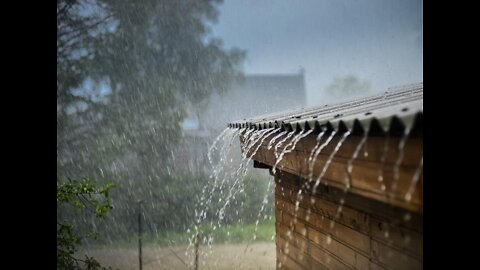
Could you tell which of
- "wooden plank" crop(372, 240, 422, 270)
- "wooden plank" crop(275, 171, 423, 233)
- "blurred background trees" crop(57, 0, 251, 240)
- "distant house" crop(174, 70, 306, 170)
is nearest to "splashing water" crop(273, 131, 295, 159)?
"wooden plank" crop(275, 171, 423, 233)

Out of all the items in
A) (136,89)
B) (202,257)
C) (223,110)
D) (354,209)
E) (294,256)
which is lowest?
(202,257)

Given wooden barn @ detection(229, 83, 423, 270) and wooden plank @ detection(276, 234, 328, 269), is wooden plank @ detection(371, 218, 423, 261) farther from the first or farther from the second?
wooden plank @ detection(276, 234, 328, 269)

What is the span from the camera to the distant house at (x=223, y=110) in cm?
1114

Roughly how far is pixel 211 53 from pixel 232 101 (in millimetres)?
1471

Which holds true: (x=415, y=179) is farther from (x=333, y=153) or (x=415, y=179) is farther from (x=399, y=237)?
(x=399, y=237)

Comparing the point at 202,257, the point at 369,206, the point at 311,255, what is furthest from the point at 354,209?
the point at 202,257

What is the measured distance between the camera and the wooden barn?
955mm

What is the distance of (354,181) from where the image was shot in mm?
1159

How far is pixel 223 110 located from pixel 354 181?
11.3 meters

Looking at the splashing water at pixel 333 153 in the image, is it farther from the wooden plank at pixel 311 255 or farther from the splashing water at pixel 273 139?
the wooden plank at pixel 311 255

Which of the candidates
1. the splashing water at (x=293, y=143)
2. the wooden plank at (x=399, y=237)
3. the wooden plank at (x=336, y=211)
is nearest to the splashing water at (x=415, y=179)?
the wooden plank at (x=399, y=237)

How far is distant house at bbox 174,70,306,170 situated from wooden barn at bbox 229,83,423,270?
8.81 meters

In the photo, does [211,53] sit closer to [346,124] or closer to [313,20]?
[313,20]
